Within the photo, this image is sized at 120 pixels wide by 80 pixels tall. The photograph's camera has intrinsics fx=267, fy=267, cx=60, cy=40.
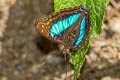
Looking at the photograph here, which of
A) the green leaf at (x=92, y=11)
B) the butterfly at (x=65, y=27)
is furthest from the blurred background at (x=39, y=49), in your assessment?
the green leaf at (x=92, y=11)

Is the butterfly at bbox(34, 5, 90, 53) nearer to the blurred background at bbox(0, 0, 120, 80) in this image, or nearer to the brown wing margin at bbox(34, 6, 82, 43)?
the brown wing margin at bbox(34, 6, 82, 43)

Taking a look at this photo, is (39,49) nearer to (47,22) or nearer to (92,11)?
(47,22)

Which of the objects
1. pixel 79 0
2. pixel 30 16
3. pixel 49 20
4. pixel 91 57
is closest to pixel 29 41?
pixel 30 16

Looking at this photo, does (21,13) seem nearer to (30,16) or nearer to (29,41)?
(30,16)

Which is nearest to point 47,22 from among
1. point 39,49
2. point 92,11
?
point 92,11

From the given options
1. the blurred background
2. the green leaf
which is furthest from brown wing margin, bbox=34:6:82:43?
the blurred background

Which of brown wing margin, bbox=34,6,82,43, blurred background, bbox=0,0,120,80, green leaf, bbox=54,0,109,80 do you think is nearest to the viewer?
green leaf, bbox=54,0,109,80
